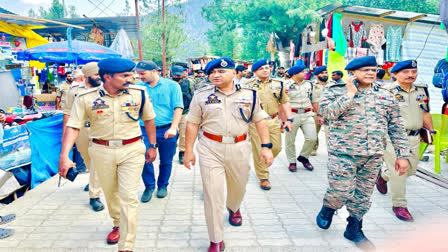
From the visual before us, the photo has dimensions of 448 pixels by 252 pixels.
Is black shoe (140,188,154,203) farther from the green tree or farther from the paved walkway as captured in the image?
the green tree

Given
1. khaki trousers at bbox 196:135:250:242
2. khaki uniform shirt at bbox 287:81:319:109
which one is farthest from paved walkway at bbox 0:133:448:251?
khaki uniform shirt at bbox 287:81:319:109

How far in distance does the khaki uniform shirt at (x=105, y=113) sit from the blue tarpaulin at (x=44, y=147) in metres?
3.41

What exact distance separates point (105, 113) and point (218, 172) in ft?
4.29

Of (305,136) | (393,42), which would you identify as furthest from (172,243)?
(393,42)

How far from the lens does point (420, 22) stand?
11.1 metres

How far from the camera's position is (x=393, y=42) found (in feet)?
36.7

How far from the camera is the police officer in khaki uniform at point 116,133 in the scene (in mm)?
3170

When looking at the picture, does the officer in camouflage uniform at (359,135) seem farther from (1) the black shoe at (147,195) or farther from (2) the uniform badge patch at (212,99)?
(1) the black shoe at (147,195)

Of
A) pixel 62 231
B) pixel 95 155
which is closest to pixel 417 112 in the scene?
pixel 95 155

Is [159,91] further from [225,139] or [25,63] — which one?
[25,63]

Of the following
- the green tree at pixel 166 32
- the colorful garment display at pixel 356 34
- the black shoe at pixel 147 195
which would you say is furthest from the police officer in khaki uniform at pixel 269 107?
the green tree at pixel 166 32

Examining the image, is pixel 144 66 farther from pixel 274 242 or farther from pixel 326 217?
pixel 326 217

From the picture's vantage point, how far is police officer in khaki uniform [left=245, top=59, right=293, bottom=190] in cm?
536

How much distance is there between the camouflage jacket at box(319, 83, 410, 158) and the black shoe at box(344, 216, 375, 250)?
80cm
